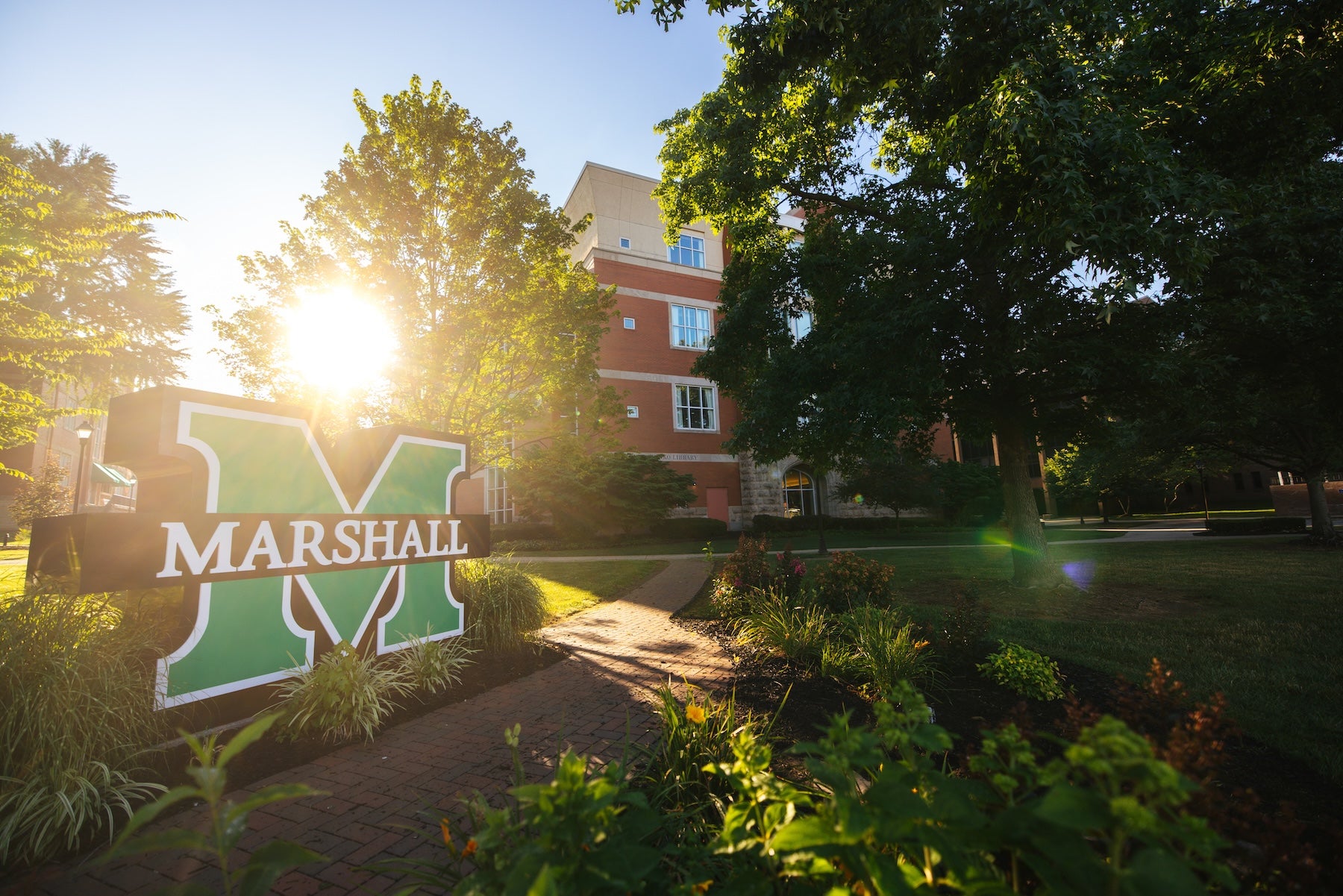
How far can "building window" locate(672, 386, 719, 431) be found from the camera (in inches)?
1107

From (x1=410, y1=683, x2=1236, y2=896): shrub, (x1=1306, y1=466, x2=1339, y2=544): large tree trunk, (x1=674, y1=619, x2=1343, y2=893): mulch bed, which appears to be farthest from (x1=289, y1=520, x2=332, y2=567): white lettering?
(x1=1306, y1=466, x2=1339, y2=544): large tree trunk

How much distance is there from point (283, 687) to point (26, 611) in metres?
1.79

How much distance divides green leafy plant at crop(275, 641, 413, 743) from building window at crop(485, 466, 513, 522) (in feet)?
71.3

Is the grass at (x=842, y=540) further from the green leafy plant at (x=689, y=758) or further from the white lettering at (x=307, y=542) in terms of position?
the green leafy plant at (x=689, y=758)

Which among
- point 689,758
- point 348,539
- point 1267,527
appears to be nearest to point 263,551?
point 348,539

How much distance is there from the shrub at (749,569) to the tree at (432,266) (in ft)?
15.7

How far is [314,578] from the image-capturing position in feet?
17.9

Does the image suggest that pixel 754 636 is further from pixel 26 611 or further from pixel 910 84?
pixel 910 84

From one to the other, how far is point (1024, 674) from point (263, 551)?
6729 millimetres

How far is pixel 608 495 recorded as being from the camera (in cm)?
2286

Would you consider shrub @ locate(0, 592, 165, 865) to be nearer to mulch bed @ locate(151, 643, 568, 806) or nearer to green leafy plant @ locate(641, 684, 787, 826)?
mulch bed @ locate(151, 643, 568, 806)

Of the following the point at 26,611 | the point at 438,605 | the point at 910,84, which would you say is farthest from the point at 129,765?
the point at 910,84

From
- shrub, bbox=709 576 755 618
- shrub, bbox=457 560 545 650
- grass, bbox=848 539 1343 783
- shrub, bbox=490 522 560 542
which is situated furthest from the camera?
shrub, bbox=490 522 560 542

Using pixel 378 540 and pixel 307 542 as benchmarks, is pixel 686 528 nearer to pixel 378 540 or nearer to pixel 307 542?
pixel 378 540
